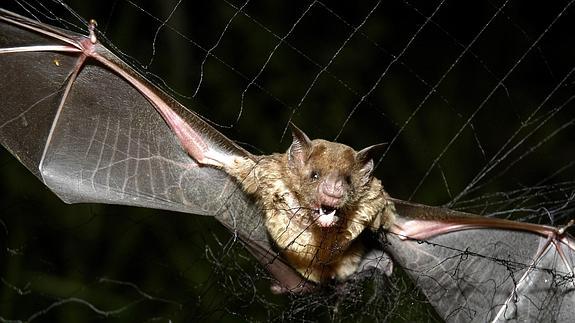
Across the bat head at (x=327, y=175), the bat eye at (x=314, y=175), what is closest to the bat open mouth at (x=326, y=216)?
the bat head at (x=327, y=175)

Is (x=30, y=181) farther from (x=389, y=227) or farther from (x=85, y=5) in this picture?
(x=389, y=227)

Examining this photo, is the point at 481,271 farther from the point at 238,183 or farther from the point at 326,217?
the point at 238,183

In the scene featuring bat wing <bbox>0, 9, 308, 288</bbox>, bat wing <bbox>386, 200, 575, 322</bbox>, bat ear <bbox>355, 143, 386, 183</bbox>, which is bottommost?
bat wing <bbox>0, 9, 308, 288</bbox>

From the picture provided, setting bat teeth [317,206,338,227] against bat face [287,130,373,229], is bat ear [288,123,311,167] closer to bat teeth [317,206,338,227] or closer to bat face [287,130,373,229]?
bat face [287,130,373,229]

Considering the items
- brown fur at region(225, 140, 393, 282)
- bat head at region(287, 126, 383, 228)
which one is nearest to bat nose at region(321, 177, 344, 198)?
bat head at region(287, 126, 383, 228)

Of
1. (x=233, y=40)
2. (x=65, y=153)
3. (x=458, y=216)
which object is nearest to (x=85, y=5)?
(x=233, y=40)

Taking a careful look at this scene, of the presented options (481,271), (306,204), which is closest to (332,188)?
(306,204)

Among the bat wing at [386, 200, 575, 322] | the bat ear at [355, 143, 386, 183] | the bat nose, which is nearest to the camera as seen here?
the bat nose
